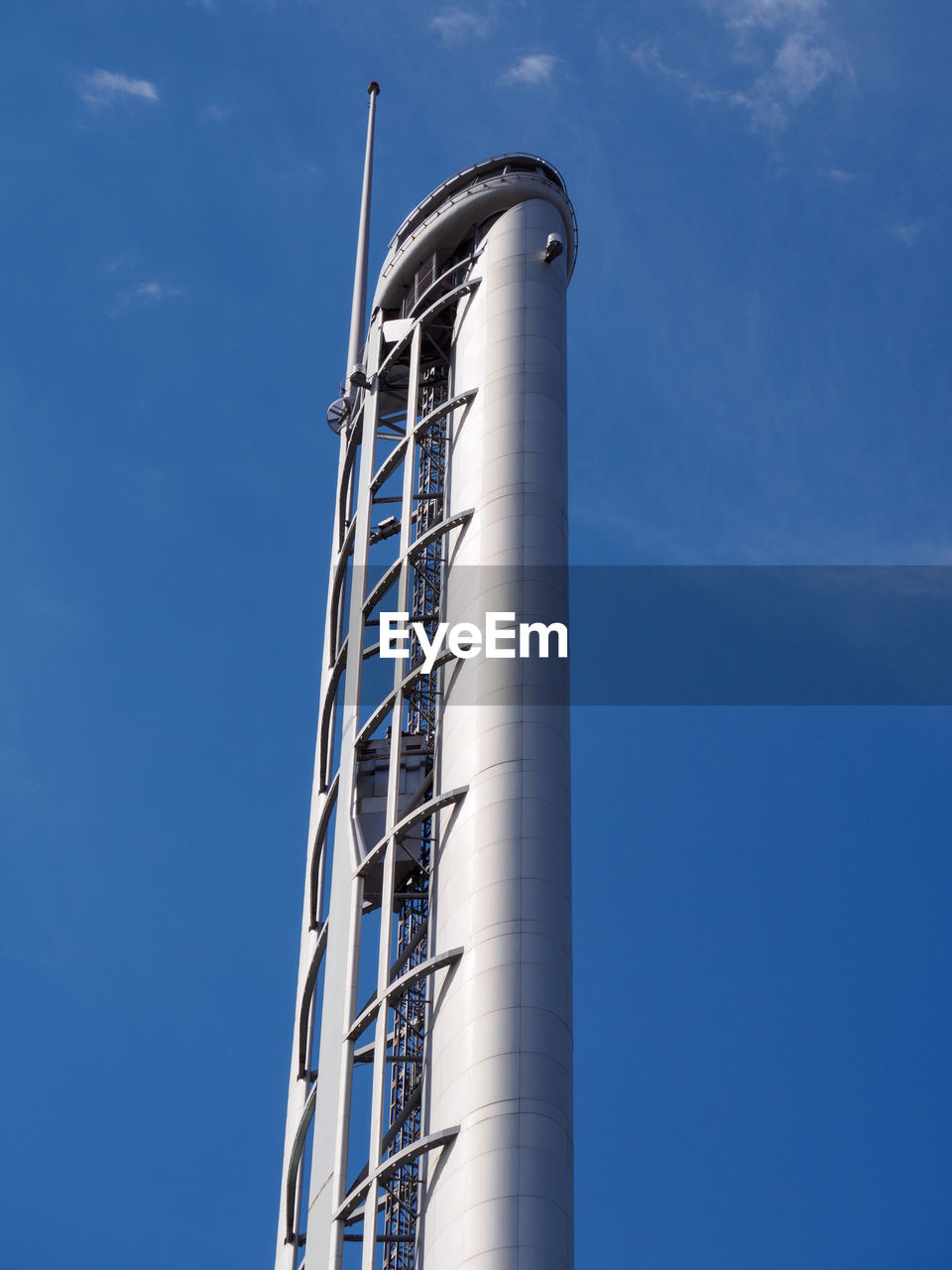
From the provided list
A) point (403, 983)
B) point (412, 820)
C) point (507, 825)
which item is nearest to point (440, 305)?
point (412, 820)

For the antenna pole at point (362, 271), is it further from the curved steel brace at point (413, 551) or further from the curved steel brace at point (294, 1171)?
the curved steel brace at point (294, 1171)

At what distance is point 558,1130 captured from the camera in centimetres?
6081

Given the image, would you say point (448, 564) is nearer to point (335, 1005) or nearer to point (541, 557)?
point (541, 557)

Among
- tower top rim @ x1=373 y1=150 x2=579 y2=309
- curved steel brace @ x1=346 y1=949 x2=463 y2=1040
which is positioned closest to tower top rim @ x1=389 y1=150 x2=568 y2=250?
tower top rim @ x1=373 y1=150 x2=579 y2=309

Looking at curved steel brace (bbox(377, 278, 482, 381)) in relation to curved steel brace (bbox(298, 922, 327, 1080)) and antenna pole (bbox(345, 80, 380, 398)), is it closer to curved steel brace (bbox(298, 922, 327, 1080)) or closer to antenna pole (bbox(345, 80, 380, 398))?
antenna pole (bbox(345, 80, 380, 398))

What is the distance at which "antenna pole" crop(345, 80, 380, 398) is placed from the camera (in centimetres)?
9288

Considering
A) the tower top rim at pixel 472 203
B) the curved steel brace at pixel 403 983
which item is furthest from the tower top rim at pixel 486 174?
the curved steel brace at pixel 403 983

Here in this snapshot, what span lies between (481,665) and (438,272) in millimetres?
24876

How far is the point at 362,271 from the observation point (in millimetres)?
97062

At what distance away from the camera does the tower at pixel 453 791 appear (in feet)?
202

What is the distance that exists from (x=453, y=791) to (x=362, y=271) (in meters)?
35.9

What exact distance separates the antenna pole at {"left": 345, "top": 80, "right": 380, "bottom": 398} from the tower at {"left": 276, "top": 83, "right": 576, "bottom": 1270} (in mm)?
285

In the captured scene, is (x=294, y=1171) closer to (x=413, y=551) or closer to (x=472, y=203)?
(x=413, y=551)

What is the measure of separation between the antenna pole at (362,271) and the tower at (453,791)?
11.2 inches
